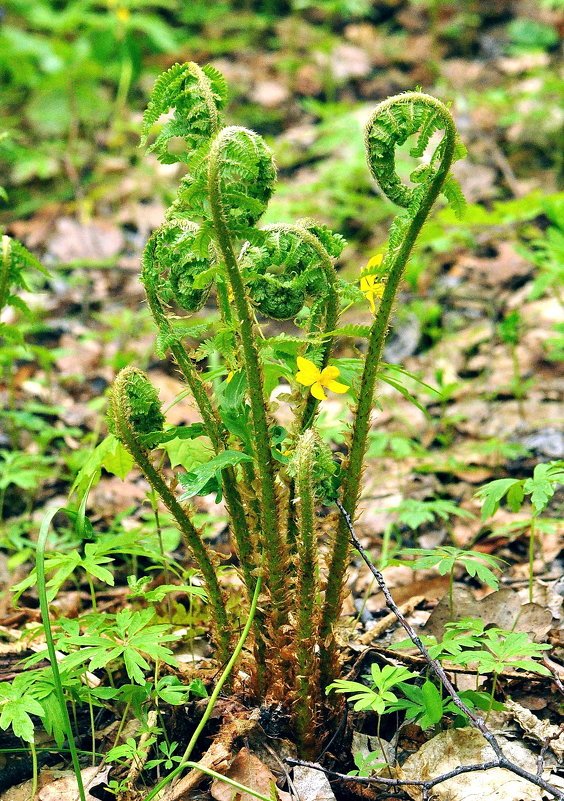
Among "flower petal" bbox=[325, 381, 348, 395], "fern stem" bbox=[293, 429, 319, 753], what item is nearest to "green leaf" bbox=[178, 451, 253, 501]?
"fern stem" bbox=[293, 429, 319, 753]

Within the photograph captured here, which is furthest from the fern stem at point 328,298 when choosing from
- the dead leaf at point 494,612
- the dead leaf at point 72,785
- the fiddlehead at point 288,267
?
the dead leaf at point 72,785

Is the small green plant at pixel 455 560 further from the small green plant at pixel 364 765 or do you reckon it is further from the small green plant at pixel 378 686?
the small green plant at pixel 364 765

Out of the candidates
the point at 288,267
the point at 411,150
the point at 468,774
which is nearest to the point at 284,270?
the point at 288,267

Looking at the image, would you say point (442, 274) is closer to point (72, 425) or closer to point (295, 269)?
point (72, 425)

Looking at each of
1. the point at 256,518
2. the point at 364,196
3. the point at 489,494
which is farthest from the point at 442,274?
the point at 256,518

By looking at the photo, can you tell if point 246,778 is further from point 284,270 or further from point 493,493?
point 284,270

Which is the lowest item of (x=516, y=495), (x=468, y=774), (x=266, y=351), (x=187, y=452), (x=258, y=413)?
(x=468, y=774)

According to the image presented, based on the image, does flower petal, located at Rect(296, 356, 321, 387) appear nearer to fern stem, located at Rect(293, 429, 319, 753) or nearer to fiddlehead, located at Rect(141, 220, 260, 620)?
fern stem, located at Rect(293, 429, 319, 753)
